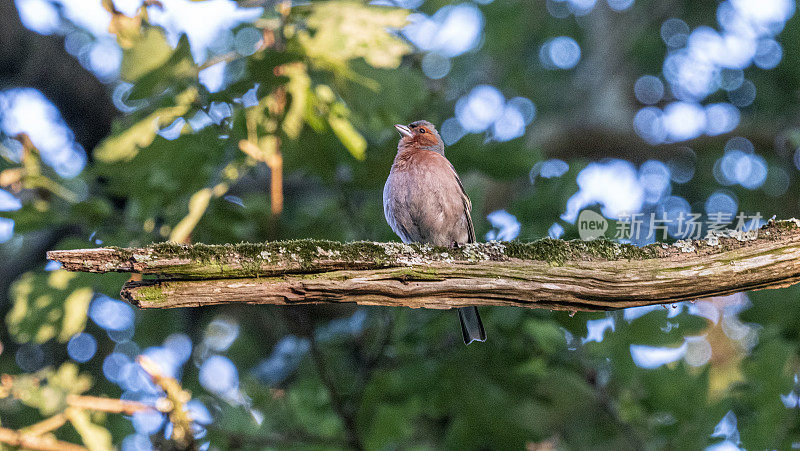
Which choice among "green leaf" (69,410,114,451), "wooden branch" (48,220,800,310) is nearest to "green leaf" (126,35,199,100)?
"wooden branch" (48,220,800,310)

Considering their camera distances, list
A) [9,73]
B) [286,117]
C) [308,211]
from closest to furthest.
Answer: [286,117]
[308,211]
[9,73]

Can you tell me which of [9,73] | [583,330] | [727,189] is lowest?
[583,330]

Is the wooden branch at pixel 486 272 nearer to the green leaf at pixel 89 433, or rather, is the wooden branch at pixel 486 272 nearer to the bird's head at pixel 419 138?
the bird's head at pixel 419 138

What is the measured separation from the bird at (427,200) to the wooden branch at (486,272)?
2.16 metres

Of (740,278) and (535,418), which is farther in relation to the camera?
(535,418)

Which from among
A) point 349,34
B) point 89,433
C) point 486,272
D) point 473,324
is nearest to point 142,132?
point 349,34

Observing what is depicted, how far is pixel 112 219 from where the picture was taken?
6.22 m

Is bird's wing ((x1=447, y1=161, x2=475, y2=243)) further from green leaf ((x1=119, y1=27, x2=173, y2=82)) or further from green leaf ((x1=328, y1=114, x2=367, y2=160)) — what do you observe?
green leaf ((x1=119, y1=27, x2=173, y2=82))

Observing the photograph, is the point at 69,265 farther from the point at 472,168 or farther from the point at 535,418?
the point at 535,418

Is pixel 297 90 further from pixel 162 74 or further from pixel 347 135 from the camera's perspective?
pixel 162 74

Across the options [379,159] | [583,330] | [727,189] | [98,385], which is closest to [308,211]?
[379,159]

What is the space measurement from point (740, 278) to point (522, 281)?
1184mm

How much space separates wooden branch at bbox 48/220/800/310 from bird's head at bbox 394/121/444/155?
8.91 ft

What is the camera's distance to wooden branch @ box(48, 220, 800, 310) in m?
3.14
